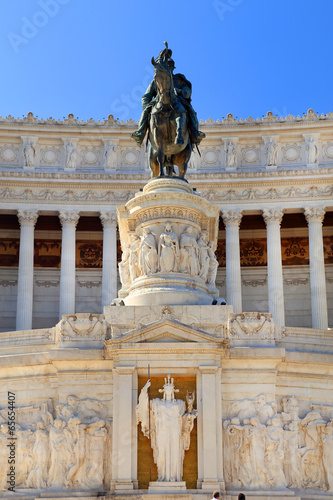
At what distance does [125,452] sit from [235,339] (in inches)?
170

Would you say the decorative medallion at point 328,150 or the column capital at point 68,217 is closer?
the column capital at point 68,217

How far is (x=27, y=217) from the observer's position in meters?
55.2

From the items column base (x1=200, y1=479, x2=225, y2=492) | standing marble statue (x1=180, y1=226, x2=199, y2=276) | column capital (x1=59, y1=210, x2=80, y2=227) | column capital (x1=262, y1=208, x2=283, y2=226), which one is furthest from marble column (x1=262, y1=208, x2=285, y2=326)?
column base (x1=200, y1=479, x2=225, y2=492)

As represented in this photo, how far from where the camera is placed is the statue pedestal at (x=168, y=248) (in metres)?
28.0

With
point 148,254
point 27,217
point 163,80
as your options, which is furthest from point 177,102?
point 27,217

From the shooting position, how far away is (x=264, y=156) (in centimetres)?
5700

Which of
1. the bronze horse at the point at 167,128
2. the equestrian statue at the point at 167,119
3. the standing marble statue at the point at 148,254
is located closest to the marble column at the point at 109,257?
the equestrian statue at the point at 167,119

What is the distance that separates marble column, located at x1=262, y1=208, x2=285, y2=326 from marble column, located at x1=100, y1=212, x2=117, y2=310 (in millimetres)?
8976

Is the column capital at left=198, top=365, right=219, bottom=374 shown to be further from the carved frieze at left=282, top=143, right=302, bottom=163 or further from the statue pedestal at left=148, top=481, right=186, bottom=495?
the carved frieze at left=282, top=143, right=302, bottom=163

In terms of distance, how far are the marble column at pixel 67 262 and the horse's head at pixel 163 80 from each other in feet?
79.4

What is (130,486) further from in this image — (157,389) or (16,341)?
(16,341)

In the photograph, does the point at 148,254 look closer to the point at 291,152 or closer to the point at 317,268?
the point at 317,268

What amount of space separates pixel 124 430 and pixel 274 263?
3150 centimetres

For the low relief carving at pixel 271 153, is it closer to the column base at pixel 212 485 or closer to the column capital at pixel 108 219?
the column capital at pixel 108 219
